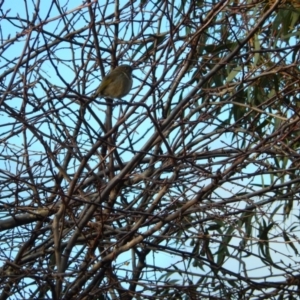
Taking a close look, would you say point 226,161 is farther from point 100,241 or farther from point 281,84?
point 281,84

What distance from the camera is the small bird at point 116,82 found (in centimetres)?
425

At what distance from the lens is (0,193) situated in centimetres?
439

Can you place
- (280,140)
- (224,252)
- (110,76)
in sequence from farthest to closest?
(224,252)
(110,76)
(280,140)

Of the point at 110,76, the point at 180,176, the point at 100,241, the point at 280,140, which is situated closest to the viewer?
the point at 280,140

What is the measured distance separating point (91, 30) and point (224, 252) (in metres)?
1.63

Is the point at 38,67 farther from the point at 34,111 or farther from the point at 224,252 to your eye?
the point at 224,252

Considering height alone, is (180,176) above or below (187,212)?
above

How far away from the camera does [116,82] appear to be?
4.32 meters

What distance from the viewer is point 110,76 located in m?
4.27

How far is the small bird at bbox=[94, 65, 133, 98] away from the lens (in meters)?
4.25

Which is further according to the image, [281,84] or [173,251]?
[281,84]

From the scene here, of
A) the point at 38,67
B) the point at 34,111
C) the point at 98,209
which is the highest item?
the point at 38,67

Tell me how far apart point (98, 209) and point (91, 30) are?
0.84 metres

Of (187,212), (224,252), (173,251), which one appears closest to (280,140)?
(187,212)
